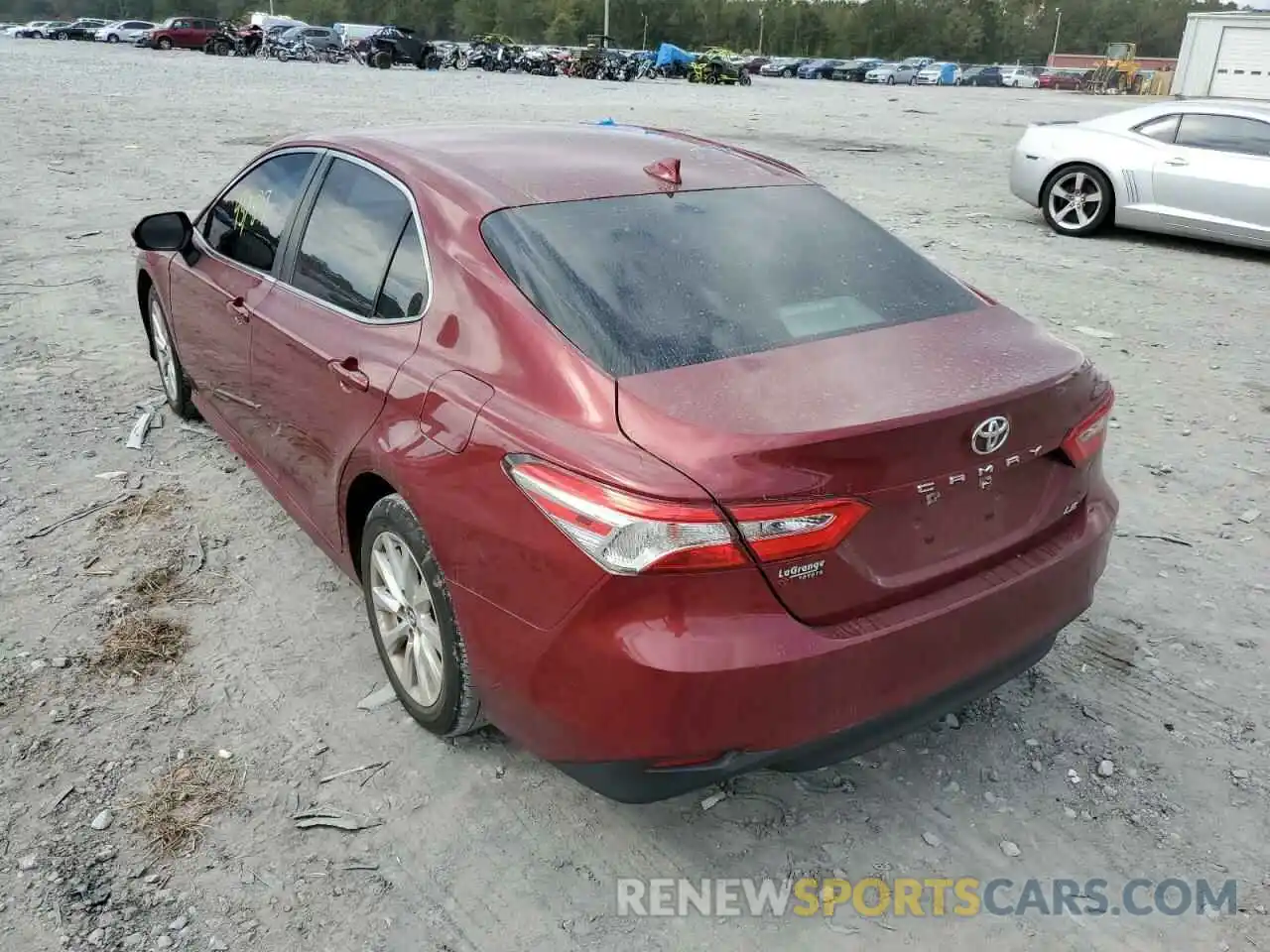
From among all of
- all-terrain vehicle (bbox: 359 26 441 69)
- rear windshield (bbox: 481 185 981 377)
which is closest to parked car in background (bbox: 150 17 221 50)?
all-terrain vehicle (bbox: 359 26 441 69)

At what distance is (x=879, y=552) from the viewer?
228cm

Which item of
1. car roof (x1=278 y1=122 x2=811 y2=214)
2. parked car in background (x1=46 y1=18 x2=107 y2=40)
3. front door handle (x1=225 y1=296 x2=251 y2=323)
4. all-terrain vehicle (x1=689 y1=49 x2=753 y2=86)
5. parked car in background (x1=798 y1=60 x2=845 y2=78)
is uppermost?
car roof (x1=278 y1=122 x2=811 y2=214)

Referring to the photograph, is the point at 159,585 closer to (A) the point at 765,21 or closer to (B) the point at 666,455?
(B) the point at 666,455

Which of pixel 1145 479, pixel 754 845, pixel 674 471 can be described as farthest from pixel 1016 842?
pixel 1145 479

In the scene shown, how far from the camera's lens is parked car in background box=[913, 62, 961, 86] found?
204 feet

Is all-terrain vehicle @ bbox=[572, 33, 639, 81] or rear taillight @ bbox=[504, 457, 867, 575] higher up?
rear taillight @ bbox=[504, 457, 867, 575]

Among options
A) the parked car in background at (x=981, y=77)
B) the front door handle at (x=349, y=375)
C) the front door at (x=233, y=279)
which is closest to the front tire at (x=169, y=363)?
the front door at (x=233, y=279)

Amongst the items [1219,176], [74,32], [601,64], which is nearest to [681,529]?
[1219,176]

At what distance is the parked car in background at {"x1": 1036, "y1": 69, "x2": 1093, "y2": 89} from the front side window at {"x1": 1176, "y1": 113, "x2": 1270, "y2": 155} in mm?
61282

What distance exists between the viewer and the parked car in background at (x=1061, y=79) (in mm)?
66000

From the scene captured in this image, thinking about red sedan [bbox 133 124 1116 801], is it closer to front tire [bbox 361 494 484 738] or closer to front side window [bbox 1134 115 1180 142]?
front tire [bbox 361 494 484 738]

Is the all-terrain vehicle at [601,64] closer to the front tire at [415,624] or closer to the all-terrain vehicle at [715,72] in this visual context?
the all-terrain vehicle at [715,72]

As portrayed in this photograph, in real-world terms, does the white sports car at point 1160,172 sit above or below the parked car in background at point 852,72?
above

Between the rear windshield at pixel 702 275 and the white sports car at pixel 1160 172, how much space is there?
7.96 metres
